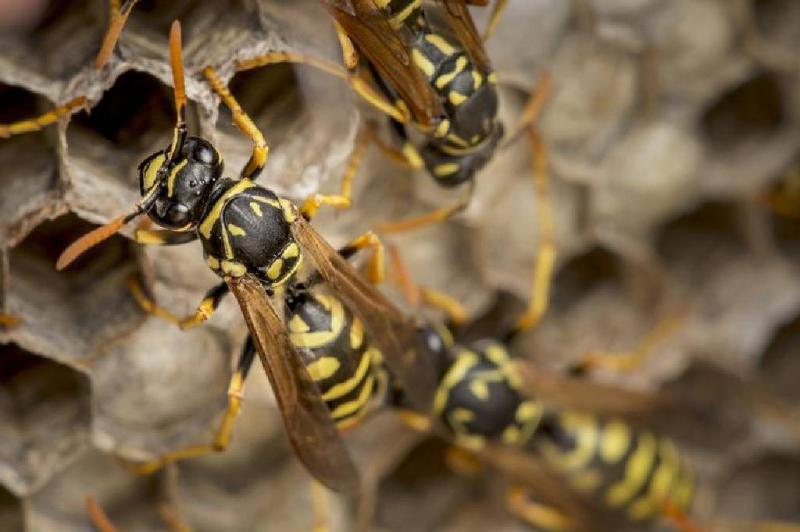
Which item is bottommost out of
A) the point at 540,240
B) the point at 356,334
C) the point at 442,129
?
the point at 540,240

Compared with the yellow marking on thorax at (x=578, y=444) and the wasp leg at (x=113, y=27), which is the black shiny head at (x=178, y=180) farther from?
the yellow marking on thorax at (x=578, y=444)

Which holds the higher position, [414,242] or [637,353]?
[414,242]

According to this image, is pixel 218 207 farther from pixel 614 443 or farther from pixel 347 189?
pixel 614 443

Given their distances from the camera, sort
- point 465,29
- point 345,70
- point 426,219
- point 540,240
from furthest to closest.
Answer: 1. point 540,240
2. point 426,219
3. point 465,29
4. point 345,70

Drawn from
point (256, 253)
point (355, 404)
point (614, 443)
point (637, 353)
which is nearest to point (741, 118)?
point (637, 353)

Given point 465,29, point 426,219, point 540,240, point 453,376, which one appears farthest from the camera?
point 540,240

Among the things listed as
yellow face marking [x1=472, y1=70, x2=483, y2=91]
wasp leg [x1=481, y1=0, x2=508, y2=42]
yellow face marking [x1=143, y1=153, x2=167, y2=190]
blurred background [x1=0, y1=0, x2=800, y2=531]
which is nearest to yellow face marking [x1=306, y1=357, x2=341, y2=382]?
blurred background [x1=0, y1=0, x2=800, y2=531]
